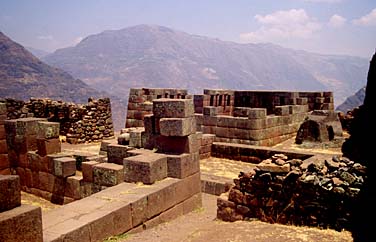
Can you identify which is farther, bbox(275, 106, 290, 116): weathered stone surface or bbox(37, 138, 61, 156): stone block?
bbox(275, 106, 290, 116): weathered stone surface

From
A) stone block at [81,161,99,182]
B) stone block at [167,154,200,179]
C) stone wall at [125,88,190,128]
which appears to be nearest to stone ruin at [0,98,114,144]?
stone wall at [125,88,190,128]

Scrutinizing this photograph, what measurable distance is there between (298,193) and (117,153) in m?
5.06

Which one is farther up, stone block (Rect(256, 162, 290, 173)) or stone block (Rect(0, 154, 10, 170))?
stone block (Rect(256, 162, 290, 173))

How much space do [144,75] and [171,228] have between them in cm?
12388

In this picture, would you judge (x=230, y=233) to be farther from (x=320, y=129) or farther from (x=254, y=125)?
(x=320, y=129)

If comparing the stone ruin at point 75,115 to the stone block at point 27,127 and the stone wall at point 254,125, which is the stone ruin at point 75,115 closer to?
the stone wall at point 254,125

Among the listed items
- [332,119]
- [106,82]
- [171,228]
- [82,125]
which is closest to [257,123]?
[332,119]

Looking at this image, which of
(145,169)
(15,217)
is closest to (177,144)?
(145,169)

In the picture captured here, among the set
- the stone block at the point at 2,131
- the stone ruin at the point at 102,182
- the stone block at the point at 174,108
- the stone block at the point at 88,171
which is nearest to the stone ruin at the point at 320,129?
the stone ruin at the point at 102,182

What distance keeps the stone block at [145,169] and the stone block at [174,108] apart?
1.14 meters

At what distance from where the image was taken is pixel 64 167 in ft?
31.8

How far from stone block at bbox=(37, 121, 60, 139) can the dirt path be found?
16.9 feet

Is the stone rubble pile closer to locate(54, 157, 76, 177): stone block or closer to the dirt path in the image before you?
the dirt path

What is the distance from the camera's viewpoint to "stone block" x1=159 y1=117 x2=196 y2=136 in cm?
828
